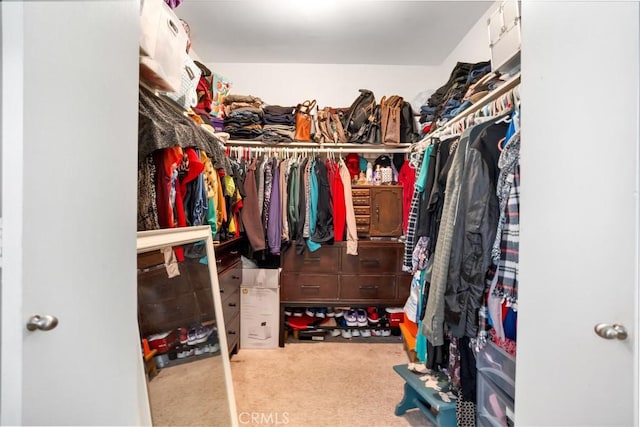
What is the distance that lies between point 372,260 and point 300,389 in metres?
1.17

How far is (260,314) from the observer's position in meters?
2.38

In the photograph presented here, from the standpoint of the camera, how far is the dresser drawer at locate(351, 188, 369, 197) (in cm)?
245

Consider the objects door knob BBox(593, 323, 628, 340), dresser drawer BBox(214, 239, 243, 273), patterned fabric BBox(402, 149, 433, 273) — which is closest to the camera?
door knob BBox(593, 323, 628, 340)

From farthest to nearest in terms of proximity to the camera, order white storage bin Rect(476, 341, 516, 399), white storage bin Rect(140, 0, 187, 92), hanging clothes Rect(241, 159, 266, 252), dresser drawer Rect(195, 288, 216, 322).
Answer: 1. hanging clothes Rect(241, 159, 266, 252)
2. dresser drawer Rect(195, 288, 216, 322)
3. white storage bin Rect(476, 341, 516, 399)
4. white storage bin Rect(140, 0, 187, 92)

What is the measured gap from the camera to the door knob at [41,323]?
42 cm

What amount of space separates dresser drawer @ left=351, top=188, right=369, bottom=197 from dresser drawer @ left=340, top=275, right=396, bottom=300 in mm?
756

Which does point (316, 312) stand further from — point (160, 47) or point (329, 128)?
point (160, 47)

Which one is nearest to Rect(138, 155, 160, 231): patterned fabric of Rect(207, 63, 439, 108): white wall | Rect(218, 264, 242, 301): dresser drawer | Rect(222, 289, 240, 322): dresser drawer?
Rect(218, 264, 242, 301): dresser drawer

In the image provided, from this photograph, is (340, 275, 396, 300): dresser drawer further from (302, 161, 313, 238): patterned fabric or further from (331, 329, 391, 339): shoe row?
(302, 161, 313, 238): patterned fabric

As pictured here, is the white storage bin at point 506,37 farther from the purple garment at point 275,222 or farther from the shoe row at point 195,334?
the shoe row at point 195,334

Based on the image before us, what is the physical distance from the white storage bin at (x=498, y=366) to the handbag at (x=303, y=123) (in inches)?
82.9

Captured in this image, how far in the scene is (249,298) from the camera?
2.38 m

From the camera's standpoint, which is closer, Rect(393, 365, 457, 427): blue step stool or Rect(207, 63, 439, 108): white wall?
Rect(393, 365, 457, 427): blue step stool

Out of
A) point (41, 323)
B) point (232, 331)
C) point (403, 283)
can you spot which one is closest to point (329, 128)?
point (403, 283)
